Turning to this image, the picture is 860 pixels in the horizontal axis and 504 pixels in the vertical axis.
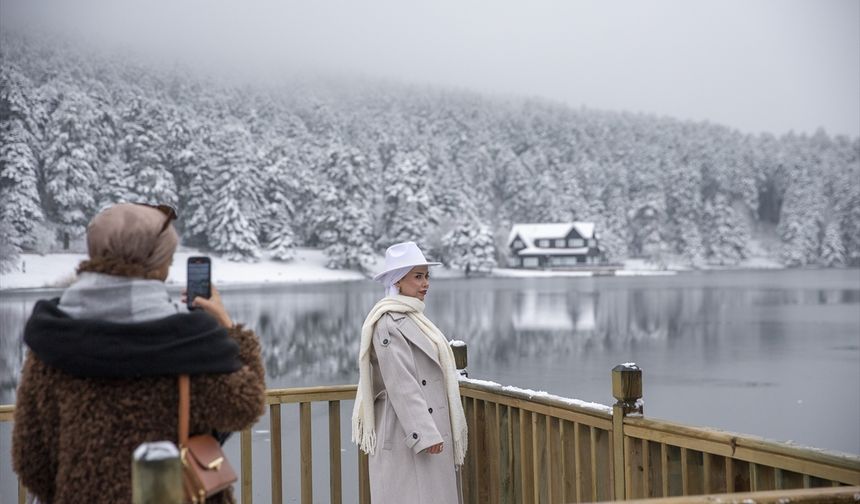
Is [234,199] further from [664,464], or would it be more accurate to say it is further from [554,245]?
[664,464]

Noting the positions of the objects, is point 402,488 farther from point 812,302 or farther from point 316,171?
point 316,171

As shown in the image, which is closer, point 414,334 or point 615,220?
point 414,334

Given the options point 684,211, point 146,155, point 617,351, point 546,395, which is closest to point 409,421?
A: point 546,395

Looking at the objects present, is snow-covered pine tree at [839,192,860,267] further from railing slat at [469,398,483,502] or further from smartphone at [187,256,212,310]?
smartphone at [187,256,212,310]

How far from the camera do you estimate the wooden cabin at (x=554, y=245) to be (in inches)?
2808

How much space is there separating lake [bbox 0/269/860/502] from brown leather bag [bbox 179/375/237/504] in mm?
6530

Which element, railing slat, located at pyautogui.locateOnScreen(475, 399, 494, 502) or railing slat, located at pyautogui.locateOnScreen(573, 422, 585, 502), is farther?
railing slat, located at pyautogui.locateOnScreen(475, 399, 494, 502)

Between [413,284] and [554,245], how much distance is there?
69.6 m

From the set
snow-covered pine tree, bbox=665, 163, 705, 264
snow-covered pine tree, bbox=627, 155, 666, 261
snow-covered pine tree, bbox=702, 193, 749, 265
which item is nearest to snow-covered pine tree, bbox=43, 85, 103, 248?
snow-covered pine tree, bbox=627, 155, 666, 261

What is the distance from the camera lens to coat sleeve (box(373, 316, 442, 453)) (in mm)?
3230

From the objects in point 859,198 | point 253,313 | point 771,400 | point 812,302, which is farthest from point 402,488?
point 859,198

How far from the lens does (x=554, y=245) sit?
72.1 m

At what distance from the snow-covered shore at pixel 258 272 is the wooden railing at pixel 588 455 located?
89.5 ft

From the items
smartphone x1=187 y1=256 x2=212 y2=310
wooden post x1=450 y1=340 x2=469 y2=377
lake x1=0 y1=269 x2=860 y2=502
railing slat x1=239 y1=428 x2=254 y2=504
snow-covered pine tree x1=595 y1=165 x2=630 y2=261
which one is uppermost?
snow-covered pine tree x1=595 y1=165 x2=630 y2=261
